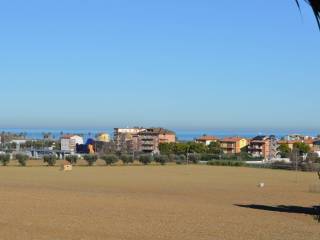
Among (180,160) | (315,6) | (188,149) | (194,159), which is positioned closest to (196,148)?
(188,149)

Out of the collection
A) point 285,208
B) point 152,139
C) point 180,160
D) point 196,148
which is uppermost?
point 152,139

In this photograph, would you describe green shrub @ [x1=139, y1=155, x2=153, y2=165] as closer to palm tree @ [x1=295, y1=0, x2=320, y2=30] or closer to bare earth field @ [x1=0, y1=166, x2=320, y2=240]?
bare earth field @ [x1=0, y1=166, x2=320, y2=240]

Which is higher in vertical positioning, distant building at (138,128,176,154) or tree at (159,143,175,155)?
distant building at (138,128,176,154)

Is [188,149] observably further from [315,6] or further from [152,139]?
[315,6]

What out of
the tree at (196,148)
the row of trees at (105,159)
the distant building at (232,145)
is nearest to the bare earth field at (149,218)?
the row of trees at (105,159)

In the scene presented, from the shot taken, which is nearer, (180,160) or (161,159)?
(161,159)

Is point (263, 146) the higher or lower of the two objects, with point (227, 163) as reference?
higher

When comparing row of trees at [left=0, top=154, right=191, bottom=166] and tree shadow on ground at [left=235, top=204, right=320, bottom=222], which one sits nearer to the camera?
tree shadow on ground at [left=235, top=204, right=320, bottom=222]

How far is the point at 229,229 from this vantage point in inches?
766

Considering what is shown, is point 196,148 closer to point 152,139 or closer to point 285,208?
point 152,139

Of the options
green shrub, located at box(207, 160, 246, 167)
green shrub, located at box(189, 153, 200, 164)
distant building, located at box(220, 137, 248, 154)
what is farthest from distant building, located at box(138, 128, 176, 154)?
green shrub, located at box(207, 160, 246, 167)

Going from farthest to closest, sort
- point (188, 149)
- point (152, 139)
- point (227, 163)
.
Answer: point (152, 139) < point (188, 149) < point (227, 163)

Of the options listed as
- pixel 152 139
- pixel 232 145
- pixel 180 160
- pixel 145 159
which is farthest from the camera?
pixel 152 139

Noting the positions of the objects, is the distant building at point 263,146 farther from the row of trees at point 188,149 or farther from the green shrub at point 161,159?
the green shrub at point 161,159
